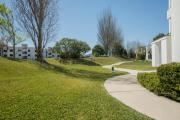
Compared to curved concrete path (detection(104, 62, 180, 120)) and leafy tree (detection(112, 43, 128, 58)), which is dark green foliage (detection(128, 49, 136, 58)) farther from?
curved concrete path (detection(104, 62, 180, 120))

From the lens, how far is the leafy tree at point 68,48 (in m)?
54.0

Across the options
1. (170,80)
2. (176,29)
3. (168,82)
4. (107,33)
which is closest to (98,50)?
(107,33)

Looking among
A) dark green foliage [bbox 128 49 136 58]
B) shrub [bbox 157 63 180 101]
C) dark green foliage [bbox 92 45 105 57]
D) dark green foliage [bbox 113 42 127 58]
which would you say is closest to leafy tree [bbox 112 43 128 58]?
dark green foliage [bbox 113 42 127 58]

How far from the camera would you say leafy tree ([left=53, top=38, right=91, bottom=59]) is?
177 ft

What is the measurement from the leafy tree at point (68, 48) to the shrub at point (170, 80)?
4541 centimetres

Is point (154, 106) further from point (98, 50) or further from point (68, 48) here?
point (98, 50)

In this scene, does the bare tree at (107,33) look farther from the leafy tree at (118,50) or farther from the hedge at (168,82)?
the hedge at (168,82)

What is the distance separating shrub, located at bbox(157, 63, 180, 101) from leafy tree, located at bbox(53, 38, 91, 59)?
45415 mm

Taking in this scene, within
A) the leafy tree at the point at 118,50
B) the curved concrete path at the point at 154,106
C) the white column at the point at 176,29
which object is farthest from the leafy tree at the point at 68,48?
the curved concrete path at the point at 154,106

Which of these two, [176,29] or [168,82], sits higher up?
[176,29]

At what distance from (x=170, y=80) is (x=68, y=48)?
47.9 meters

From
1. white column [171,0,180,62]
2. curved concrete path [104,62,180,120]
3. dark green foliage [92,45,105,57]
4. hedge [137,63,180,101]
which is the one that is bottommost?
curved concrete path [104,62,180,120]

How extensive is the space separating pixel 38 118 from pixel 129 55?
77.1 meters

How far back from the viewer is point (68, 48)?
55.3 meters
